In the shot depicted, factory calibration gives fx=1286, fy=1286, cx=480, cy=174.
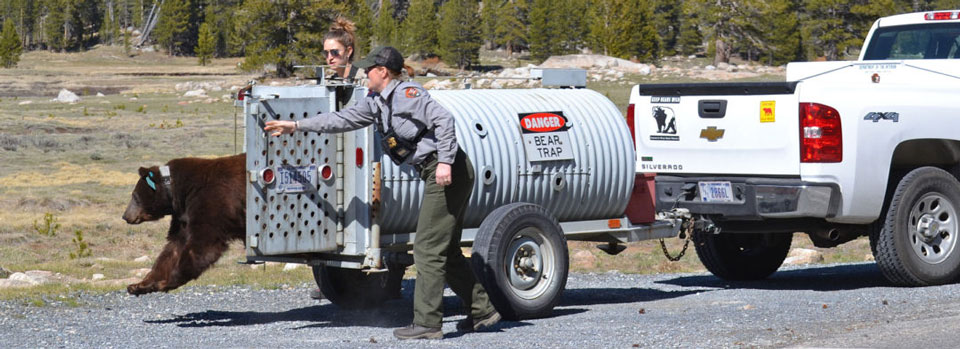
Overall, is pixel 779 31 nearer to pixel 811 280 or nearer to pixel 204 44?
pixel 204 44

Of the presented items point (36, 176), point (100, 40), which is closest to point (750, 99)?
point (36, 176)

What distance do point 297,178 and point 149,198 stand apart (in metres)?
1.57

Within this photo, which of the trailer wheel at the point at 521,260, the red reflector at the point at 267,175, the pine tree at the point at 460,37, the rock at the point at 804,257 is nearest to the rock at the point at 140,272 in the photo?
the red reflector at the point at 267,175

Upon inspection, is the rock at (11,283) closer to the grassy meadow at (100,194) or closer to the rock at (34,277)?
the rock at (34,277)

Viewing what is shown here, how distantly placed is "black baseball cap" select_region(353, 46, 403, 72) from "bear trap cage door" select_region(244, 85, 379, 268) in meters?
0.72

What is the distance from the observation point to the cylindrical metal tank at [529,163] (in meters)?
8.84

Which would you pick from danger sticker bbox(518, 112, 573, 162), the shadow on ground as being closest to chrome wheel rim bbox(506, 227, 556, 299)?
danger sticker bbox(518, 112, 573, 162)

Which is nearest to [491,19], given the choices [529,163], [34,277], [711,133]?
[34,277]

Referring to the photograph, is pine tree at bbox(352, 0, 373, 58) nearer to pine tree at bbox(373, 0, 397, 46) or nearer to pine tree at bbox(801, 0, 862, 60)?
pine tree at bbox(373, 0, 397, 46)

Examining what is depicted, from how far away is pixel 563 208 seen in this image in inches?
382

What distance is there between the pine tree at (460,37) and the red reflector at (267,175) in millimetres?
98795

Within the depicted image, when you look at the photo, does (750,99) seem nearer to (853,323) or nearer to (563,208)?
(563,208)

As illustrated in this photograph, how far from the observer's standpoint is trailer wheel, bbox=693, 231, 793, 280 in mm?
11781

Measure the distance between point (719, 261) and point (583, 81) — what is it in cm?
248
